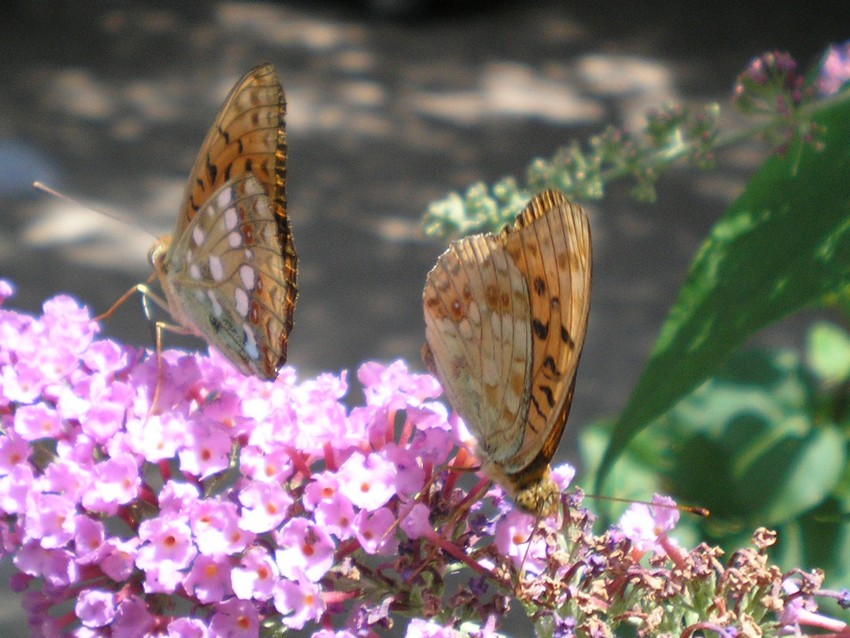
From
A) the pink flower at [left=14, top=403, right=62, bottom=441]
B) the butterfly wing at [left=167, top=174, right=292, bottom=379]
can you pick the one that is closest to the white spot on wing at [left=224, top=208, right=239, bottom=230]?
the butterfly wing at [left=167, top=174, right=292, bottom=379]

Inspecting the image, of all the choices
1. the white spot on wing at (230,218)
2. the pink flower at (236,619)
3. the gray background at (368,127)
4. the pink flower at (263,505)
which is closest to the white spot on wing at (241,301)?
the white spot on wing at (230,218)

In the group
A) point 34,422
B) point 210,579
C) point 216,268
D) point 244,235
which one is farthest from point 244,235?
point 210,579

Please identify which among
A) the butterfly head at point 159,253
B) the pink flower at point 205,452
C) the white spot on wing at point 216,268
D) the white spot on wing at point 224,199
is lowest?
the pink flower at point 205,452

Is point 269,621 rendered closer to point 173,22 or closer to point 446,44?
point 446,44

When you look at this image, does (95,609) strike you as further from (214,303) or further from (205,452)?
(214,303)

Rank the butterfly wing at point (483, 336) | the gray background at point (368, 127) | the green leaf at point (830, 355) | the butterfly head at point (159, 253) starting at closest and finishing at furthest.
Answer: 1. the butterfly wing at point (483, 336)
2. the butterfly head at point (159, 253)
3. the green leaf at point (830, 355)
4. the gray background at point (368, 127)

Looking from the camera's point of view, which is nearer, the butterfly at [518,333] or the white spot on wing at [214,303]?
the butterfly at [518,333]

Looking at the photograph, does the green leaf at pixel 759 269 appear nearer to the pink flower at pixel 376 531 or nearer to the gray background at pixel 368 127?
the pink flower at pixel 376 531
